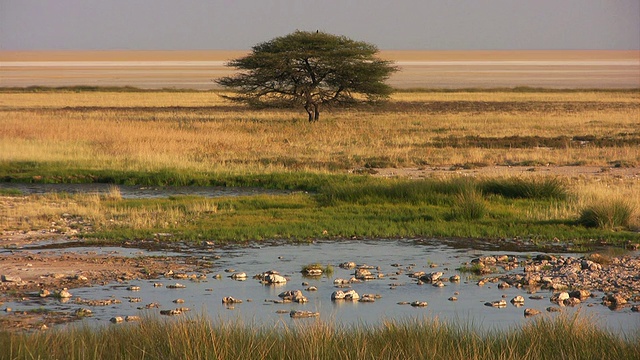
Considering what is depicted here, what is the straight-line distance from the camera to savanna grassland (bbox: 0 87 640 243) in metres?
19.2

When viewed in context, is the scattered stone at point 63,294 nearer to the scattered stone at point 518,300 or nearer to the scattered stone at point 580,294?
the scattered stone at point 518,300

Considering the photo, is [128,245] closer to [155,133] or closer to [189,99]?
[155,133]

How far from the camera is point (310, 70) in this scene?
5219 centimetres

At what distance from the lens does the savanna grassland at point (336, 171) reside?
19.2 m

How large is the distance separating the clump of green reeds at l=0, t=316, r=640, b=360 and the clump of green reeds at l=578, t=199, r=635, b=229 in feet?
30.5

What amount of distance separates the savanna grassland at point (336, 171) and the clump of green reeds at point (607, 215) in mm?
37

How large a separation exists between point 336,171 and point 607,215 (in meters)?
11.3

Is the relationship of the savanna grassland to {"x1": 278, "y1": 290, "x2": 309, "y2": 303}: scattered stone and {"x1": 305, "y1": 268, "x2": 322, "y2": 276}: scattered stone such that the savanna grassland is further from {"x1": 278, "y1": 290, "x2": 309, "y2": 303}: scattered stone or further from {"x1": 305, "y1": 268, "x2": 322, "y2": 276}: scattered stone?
{"x1": 278, "y1": 290, "x2": 309, "y2": 303}: scattered stone

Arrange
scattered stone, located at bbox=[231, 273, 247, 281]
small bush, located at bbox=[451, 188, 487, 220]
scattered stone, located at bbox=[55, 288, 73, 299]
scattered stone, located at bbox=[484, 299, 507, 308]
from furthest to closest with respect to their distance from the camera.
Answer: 1. small bush, located at bbox=[451, 188, 487, 220]
2. scattered stone, located at bbox=[231, 273, 247, 281]
3. scattered stone, located at bbox=[55, 288, 73, 299]
4. scattered stone, located at bbox=[484, 299, 507, 308]

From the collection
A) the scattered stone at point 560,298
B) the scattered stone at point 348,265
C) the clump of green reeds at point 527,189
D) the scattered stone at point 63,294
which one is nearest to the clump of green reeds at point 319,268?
the scattered stone at point 348,265

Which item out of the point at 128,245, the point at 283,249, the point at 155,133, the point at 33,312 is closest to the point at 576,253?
the point at 283,249

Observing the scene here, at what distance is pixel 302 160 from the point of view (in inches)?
1255

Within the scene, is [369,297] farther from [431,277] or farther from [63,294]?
[63,294]

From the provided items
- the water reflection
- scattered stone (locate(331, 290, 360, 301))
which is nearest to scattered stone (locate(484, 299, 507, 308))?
the water reflection
